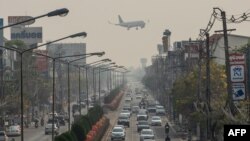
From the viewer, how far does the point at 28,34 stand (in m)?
182

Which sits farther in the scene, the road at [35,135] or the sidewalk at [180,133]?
the road at [35,135]

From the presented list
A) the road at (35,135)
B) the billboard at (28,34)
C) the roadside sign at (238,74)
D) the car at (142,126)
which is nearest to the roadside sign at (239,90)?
the roadside sign at (238,74)

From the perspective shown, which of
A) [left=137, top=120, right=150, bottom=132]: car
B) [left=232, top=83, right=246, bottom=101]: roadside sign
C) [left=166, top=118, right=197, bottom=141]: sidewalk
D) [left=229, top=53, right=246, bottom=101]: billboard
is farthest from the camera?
[left=137, top=120, right=150, bottom=132]: car

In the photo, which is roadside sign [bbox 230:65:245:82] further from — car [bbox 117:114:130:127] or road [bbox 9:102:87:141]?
car [bbox 117:114:130:127]

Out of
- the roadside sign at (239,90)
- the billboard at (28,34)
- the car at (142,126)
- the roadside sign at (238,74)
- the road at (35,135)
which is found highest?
the billboard at (28,34)

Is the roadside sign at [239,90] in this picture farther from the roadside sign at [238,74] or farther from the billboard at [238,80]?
the roadside sign at [238,74]

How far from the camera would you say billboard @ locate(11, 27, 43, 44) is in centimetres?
18050

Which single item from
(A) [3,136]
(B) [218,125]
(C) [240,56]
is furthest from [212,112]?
(A) [3,136]

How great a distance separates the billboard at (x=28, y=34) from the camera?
18050 cm

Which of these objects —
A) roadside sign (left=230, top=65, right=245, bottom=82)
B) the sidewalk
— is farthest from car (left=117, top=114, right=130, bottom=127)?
roadside sign (left=230, top=65, right=245, bottom=82)

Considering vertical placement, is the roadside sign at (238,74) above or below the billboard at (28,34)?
below

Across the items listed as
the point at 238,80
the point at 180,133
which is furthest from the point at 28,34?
the point at 238,80

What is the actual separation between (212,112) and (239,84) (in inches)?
479

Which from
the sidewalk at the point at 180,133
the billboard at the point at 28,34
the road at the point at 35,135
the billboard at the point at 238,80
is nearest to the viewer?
the billboard at the point at 238,80
